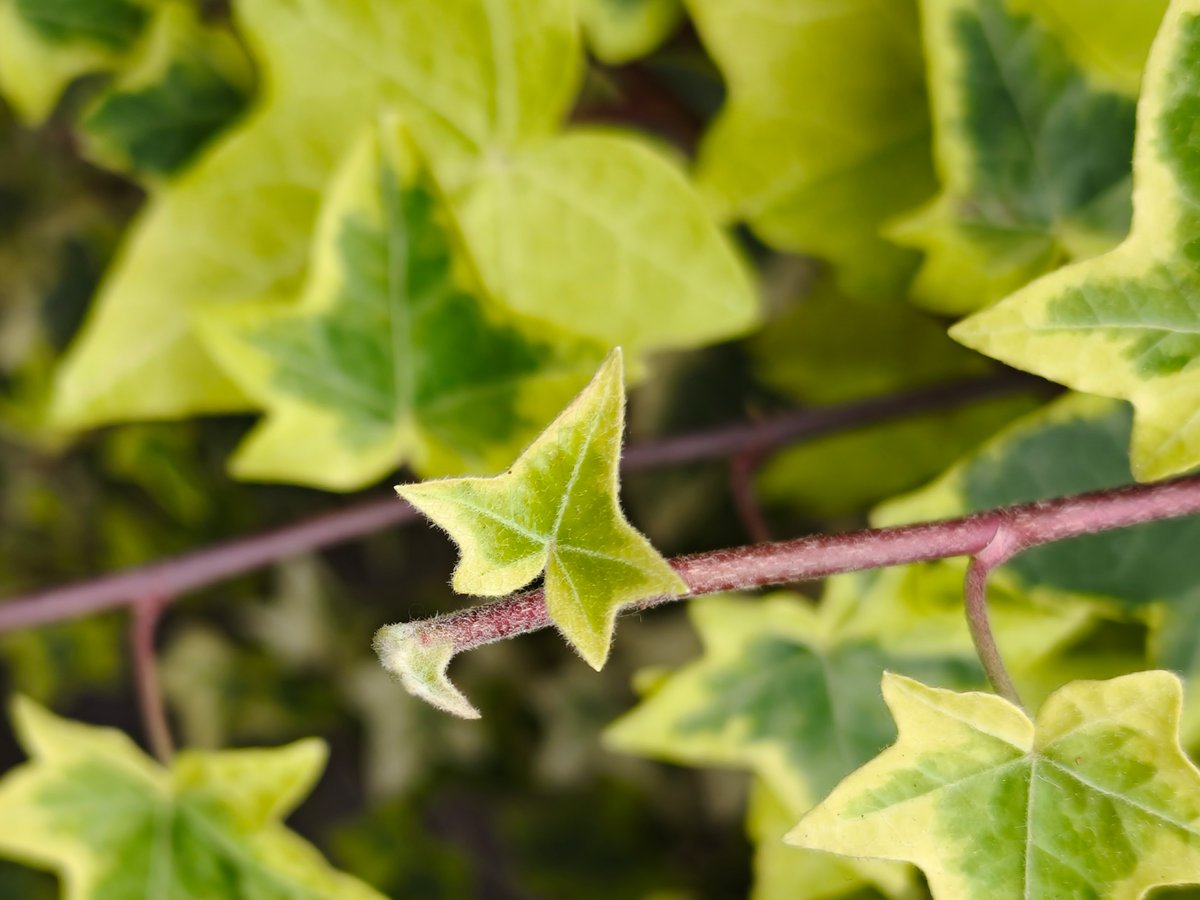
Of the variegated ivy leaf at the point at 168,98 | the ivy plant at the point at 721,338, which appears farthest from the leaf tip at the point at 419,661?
the variegated ivy leaf at the point at 168,98

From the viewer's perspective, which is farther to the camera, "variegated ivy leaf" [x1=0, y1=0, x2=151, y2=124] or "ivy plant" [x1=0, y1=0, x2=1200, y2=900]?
"variegated ivy leaf" [x1=0, y1=0, x2=151, y2=124]

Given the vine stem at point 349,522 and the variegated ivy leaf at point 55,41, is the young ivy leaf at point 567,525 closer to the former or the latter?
the vine stem at point 349,522

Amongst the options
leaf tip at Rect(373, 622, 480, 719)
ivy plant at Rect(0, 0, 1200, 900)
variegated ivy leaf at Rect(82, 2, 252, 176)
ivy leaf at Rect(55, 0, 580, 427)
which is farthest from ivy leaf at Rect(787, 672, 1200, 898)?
variegated ivy leaf at Rect(82, 2, 252, 176)

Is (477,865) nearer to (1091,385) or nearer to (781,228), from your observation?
(781,228)

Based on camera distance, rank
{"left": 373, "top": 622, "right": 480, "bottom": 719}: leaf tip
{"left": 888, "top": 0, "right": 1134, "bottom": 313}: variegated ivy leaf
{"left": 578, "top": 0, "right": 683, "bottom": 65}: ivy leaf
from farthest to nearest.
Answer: {"left": 578, "top": 0, "right": 683, "bottom": 65}: ivy leaf
{"left": 888, "top": 0, "right": 1134, "bottom": 313}: variegated ivy leaf
{"left": 373, "top": 622, "right": 480, "bottom": 719}: leaf tip

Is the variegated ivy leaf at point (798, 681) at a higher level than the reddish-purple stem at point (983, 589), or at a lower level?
lower

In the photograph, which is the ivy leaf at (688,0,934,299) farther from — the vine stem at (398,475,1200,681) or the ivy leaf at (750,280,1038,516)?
the vine stem at (398,475,1200,681)
